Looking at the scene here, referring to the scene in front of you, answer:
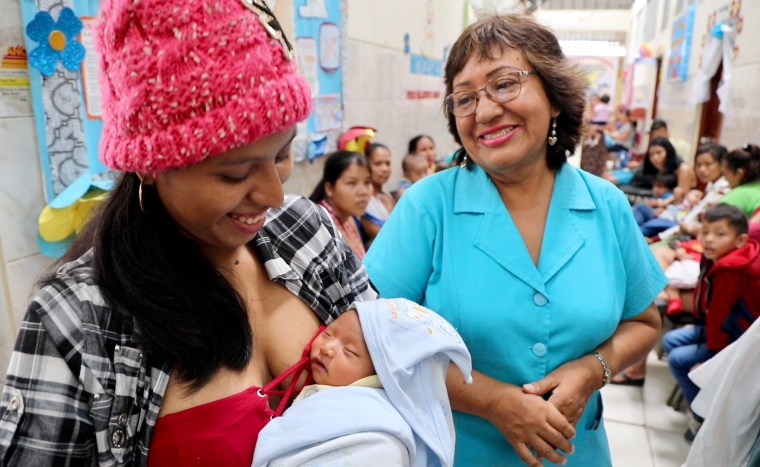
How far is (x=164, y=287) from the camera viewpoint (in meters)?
0.84

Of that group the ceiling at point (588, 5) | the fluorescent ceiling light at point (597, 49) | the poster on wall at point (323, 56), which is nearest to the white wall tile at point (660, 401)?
the poster on wall at point (323, 56)

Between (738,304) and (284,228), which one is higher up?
(284,228)

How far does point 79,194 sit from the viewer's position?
6.17 feet

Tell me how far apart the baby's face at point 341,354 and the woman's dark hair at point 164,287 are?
0.15 metres

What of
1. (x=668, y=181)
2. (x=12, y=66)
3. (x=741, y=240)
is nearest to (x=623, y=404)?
(x=741, y=240)

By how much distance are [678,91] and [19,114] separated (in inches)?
380

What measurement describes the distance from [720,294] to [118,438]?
9.95 ft

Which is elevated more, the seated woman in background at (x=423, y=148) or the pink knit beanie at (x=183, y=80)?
the pink knit beanie at (x=183, y=80)

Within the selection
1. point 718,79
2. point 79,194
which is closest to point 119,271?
point 79,194

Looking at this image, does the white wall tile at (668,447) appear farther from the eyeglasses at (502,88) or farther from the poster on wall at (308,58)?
A: the poster on wall at (308,58)

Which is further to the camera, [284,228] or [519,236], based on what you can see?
[519,236]

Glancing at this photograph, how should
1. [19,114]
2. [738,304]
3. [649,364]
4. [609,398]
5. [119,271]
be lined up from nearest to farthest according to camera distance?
1. [119,271]
2. [19,114]
3. [738,304]
4. [609,398]
5. [649,364]

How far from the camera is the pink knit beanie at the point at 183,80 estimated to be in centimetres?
70

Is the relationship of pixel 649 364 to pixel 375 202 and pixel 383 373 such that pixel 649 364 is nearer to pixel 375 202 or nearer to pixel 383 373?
pixel 375 202
